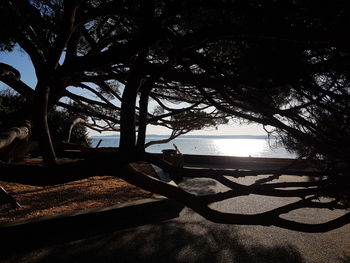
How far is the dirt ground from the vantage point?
484cm

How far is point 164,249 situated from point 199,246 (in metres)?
0.59

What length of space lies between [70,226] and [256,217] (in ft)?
13.0

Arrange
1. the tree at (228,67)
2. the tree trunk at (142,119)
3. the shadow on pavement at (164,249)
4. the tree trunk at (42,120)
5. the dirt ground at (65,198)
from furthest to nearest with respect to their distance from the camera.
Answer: the dirt ground at (65,198) → the shadow on pavement at (164,249) → the tree trunk at (42,120) → the tree trunk at (142,119) → the tree at (228,67)

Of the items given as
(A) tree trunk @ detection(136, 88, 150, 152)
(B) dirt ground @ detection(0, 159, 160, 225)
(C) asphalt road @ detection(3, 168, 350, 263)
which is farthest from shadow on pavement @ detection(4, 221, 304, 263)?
(A) tree trunk @ detection(136, 88, 150, 152)

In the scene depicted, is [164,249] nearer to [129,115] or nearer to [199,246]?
[199,246]

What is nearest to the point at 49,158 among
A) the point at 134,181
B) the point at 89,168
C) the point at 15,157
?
the point at 89,168

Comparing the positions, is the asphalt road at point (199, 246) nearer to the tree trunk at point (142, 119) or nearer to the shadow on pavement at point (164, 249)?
the shadow on pavement at point (164, 249)

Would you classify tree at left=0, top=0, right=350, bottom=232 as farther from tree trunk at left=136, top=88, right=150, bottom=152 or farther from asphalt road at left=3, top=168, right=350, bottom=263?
asphalt road at left=3, top=168, right=350, bottom=263

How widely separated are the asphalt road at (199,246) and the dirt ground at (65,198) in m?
1.19

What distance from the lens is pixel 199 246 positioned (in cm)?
392

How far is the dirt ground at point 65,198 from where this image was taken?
15.9 ft

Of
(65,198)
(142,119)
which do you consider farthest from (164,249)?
(65,198)

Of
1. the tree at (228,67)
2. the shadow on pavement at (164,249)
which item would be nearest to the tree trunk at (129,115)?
the tree at (228,67)

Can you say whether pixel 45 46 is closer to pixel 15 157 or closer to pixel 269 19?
pixel 15 157
